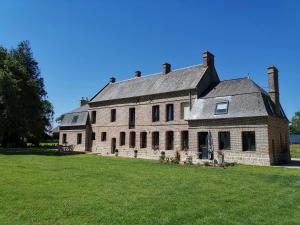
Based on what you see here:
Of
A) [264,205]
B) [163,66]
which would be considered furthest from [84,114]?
[264,205]

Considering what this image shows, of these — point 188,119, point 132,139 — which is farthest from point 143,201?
point 132,139

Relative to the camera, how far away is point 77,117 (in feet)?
123

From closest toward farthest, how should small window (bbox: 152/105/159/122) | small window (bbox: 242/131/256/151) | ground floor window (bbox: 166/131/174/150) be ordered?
small window (bbox: 242/131/256/151) < ground floor window (bbox: 166/131/174/150) < small window (bbox: 152/105/159/122)

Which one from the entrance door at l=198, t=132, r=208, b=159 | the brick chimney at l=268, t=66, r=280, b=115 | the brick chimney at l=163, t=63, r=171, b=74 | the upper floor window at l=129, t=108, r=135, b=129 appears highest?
the brick chimney at l=163, t=63, r=171, b=74

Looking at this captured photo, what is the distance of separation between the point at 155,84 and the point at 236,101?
9686 mm

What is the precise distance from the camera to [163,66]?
3109 centimetres

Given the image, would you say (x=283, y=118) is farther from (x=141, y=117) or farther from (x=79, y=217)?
(x=79, y=217)

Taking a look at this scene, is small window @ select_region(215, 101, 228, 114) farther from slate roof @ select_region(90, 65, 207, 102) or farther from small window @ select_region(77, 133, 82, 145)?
small window @ select_region(77, 133, 82, 145)

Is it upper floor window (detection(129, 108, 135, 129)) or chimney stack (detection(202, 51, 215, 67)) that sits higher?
chimney stack (detection(202, 51, 215, 67))

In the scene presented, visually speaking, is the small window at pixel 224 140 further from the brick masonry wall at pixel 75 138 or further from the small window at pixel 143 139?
the brick masonry wall at pixel 75 138

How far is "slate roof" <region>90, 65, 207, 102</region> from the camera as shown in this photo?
2683cm

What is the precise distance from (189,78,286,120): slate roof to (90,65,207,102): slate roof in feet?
6.39

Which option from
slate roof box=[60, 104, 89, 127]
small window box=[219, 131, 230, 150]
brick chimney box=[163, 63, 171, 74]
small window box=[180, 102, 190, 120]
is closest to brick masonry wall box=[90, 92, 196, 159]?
small window box=[180, 102, 190, 120]

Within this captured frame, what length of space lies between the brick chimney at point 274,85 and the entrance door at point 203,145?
6057 millimetres
